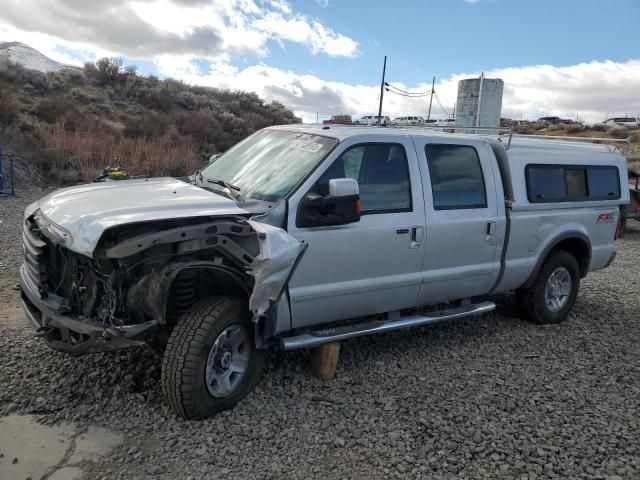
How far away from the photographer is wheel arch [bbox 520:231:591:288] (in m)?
5.70

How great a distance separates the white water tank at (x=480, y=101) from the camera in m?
11.5

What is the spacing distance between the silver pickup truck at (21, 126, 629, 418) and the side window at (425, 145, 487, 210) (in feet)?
0.04

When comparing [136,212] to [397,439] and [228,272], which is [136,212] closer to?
[228,272]

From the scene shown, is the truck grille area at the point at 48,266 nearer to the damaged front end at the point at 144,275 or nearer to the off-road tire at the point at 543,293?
the damaged front end at the point at 144,275

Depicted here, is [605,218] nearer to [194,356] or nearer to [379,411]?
[379,411]

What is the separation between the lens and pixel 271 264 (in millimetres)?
3449

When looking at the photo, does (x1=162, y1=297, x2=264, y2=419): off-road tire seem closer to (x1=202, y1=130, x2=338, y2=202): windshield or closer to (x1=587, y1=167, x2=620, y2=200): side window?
(x1=202, y1=130, x2=338, y2=202): windshield

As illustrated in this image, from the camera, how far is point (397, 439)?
11.8 ft

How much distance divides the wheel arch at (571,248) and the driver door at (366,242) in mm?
1744

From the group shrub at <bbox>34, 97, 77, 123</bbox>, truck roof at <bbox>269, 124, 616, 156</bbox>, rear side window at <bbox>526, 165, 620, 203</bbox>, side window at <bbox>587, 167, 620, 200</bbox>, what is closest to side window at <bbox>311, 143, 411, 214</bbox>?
truck roof at <bbox>269, 124, 616, 156</bbox>

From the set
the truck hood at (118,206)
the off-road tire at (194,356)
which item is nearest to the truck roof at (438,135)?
the truck hood at (118,206)

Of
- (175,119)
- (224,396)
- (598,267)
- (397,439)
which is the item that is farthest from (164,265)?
(175,119)

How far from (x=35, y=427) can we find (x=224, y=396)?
116 centimetres

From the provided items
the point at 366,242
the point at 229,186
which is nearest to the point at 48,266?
the point at 229,186
